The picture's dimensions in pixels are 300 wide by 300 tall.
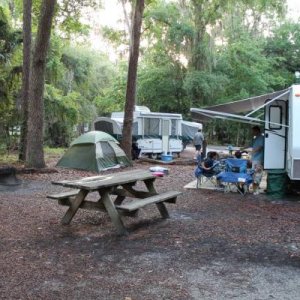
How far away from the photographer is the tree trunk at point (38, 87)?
11.9 meters

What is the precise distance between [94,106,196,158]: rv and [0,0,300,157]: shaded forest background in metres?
3.85

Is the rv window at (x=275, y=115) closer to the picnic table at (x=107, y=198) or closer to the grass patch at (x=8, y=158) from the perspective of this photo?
the picnic table at (x=107, y=198)

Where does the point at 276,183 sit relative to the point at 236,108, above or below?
below

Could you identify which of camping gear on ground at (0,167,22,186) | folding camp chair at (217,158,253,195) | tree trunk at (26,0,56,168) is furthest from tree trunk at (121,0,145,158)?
folding camp chair at (217,158,253,195)

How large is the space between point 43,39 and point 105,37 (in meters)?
10.0

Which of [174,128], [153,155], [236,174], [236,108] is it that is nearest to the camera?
[236,174]

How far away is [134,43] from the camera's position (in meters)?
15.0

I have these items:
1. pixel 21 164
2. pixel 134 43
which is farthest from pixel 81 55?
pixel 21 164

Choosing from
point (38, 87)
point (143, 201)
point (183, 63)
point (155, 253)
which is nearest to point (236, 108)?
point (143, 201)

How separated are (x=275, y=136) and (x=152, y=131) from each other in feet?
34.9

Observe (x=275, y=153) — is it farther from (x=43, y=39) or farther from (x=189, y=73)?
(x=189, y=73)

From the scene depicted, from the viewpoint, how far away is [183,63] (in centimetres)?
2769

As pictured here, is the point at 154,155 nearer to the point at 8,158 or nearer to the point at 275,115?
the point at 8,158

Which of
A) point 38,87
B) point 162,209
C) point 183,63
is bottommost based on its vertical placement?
point 162,209
